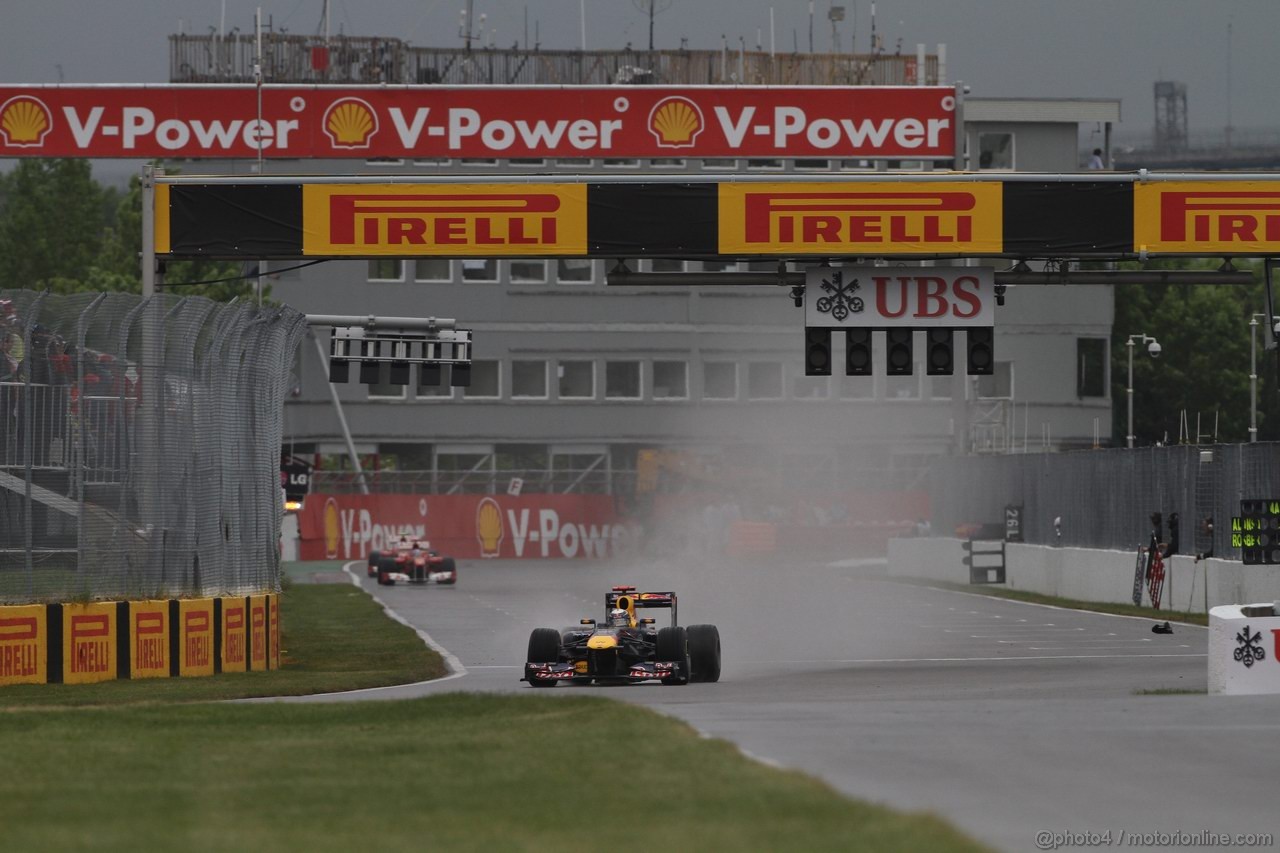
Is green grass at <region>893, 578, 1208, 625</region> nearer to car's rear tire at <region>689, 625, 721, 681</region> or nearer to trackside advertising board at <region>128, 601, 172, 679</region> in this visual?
car's rear tire at <region>689, 625, 721, 681</region>

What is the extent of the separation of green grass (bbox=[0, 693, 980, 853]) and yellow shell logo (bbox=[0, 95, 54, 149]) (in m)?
21.0

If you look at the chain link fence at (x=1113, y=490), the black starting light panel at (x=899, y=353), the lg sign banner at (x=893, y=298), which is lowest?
the chain link fence at (x=1113, y=490)

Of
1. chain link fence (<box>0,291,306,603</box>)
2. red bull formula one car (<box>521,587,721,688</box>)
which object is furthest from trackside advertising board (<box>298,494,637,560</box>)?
red bull formula one car (<box>521,587,721,688</box>)

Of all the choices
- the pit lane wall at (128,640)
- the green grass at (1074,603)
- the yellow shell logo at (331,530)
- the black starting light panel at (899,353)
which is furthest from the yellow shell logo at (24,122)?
the yellow shell logo at (331,530)

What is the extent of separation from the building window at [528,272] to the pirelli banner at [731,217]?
49.2 m

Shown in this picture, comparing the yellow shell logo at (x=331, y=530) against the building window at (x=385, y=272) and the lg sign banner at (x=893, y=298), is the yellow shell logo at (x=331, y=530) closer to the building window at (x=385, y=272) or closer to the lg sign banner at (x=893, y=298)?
the building window at (x=385, y=272)

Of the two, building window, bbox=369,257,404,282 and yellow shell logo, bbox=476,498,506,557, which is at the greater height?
building window, bbox=369,257,404,282

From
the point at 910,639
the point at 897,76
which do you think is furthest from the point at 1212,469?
the point at 897,76

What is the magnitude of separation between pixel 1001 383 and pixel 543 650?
55.6m

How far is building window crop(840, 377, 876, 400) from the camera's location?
73.8 m

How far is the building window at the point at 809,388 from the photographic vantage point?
74562mm

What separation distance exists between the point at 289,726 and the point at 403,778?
12.5 ft

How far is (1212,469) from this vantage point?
118ft

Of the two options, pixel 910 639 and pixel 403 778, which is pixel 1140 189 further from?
pixel 403 778
